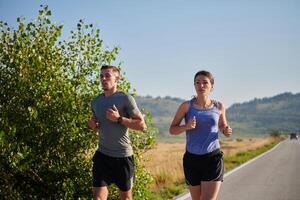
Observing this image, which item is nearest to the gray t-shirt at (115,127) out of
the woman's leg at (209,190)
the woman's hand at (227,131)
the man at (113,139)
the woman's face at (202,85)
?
the man at (113,139)

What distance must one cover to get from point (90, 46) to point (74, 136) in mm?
1512

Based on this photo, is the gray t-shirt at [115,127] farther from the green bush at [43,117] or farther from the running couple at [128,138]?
the green bush at [43,117]

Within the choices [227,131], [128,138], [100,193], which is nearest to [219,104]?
[227,131]

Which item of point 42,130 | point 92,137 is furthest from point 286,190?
point 42,130

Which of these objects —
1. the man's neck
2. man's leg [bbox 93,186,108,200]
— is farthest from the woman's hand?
man's leg [bbox 93,186,108,200]

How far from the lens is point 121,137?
5.01 metres

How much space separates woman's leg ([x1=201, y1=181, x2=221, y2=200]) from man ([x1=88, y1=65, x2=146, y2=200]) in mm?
832

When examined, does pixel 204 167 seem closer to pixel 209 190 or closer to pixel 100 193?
pixel 209 190

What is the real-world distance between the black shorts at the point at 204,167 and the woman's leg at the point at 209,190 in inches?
1.8

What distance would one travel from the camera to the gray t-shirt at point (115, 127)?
4988 mm

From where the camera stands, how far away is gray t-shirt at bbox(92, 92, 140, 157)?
4.99m

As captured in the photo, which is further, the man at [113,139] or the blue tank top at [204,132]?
the blue tank top at [204,132]

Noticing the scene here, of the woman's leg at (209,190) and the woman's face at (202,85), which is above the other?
the woman's face at (202,85)

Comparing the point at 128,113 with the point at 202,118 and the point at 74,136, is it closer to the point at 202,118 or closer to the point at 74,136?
the point at 202,118
